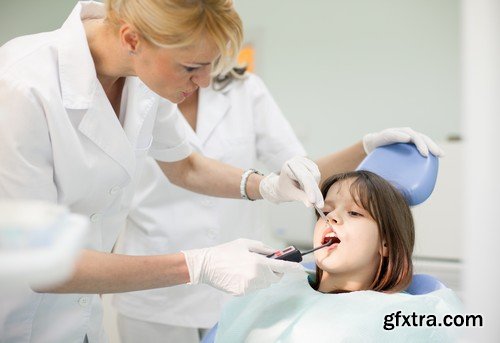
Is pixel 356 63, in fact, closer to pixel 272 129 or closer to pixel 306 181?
pixel 272 129

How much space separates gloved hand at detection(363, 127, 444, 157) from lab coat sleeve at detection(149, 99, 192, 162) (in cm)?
59

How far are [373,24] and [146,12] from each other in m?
2.59

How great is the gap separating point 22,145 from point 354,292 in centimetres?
87

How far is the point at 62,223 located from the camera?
59cm

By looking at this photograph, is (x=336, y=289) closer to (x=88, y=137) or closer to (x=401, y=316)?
(x=401, y=316)

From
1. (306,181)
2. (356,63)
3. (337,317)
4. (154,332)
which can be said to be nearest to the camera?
(337,317)

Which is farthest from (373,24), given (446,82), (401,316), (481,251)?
(481,251)

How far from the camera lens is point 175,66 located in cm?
121

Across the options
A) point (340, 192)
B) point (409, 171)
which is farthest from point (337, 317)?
point (409, 171)

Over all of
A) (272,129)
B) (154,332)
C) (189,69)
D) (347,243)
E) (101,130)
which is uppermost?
(189,69)

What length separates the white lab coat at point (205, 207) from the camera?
187cm

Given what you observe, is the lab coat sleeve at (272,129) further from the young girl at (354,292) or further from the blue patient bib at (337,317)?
the blue patient bib at (337,317)

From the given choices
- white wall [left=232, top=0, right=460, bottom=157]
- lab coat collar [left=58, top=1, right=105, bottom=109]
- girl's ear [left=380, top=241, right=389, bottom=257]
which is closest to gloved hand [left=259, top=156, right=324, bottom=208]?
girl's ear [left=380, top=241, right=389, bottom=257]

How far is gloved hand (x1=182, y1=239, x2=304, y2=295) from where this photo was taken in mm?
Answer: 1260
